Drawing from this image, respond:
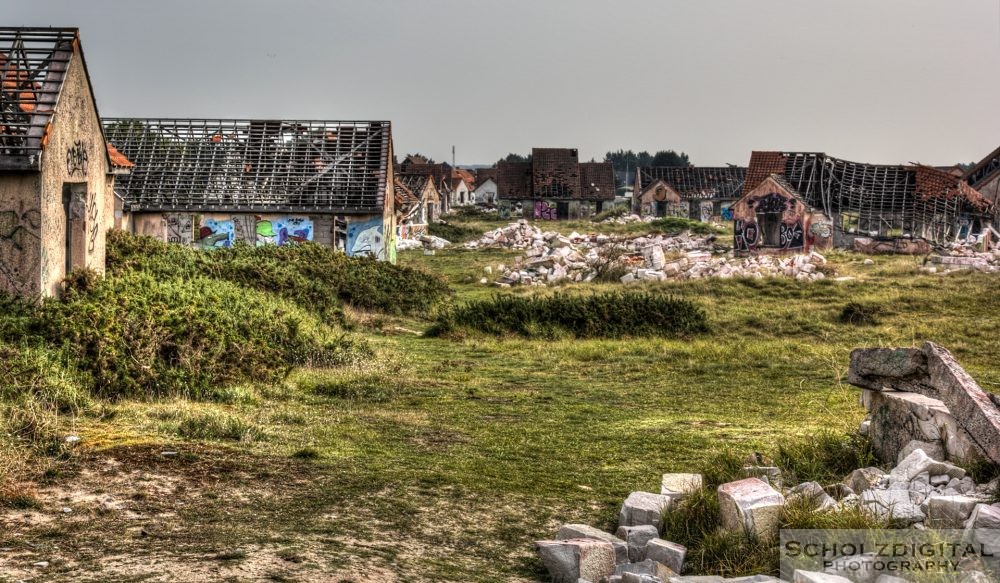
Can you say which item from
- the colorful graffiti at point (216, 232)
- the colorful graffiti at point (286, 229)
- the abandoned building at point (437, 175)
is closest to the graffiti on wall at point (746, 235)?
the colorful graffiti at point (286, 229)

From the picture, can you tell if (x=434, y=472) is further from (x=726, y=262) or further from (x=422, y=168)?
(x=422, y=168)

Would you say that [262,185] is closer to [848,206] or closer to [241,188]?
[241,188]

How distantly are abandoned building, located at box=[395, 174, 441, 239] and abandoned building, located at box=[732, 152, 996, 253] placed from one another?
1461 cm

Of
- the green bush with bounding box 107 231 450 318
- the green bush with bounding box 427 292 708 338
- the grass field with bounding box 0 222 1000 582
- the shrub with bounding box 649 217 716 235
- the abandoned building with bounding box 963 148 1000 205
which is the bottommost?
the grass field with bounding box 0 222 1000 582

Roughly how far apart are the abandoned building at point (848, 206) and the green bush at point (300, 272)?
17.0 m

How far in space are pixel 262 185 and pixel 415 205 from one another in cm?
1731

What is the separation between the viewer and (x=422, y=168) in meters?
84.1

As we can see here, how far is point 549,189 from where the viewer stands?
7206 centimetres

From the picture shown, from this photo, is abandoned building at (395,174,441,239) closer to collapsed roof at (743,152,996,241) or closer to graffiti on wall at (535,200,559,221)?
graffiti on wall at (535,200,559,221)

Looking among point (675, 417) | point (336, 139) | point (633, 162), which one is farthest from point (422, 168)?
point (633, 162)

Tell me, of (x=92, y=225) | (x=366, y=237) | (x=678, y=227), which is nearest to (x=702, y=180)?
(x=678, y=227)

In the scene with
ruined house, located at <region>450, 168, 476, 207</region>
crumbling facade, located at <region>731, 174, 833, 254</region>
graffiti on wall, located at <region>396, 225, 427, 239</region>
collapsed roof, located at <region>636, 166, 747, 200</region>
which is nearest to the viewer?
crumbling facade, located at <region>731, 174, 833, 254</region>

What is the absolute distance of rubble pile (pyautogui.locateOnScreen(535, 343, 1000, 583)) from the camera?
5898 millimetres

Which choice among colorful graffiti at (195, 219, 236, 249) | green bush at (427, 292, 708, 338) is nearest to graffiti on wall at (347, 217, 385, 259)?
colorful graffiti at (195, 219, 236, 249)
